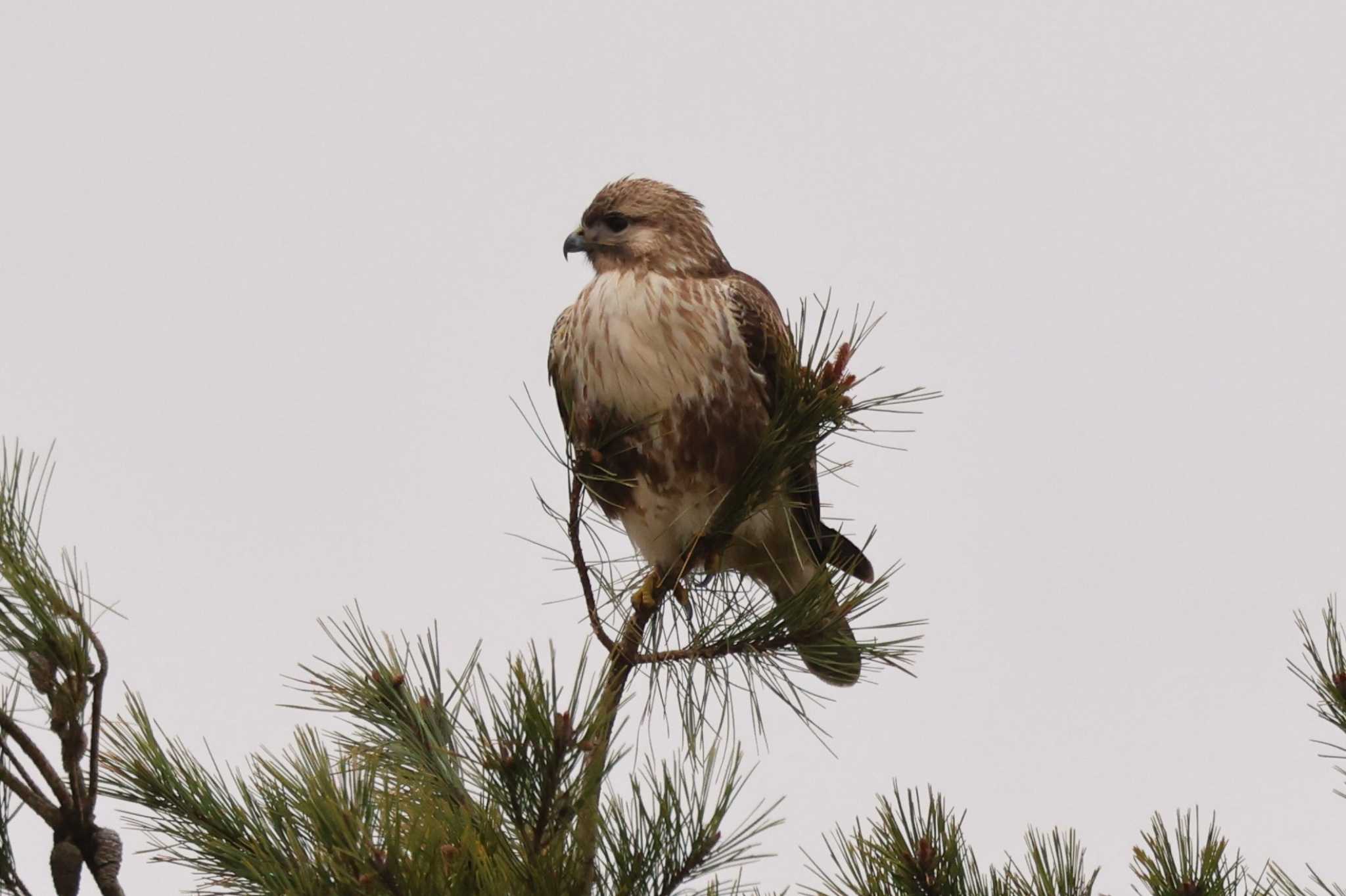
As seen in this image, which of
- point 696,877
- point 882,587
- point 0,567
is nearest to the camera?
point 0,567

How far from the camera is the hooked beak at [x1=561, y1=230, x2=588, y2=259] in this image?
14.5 feet

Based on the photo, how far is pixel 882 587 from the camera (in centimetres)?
300

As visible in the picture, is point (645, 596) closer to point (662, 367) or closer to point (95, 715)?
point (662, 367)

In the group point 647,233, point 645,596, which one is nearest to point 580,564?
point 645,596

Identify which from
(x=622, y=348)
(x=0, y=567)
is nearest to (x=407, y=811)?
(x=0, y=567)

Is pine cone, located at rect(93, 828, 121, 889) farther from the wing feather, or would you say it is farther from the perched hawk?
the wing feather


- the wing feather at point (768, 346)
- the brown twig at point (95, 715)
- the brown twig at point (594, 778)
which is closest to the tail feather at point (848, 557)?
the wing feather at point (768, 346)

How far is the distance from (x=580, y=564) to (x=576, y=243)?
63.9 inches

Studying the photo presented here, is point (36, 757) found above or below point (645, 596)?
below

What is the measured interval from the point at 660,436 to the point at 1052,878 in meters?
1.55

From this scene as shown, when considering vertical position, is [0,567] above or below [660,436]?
below

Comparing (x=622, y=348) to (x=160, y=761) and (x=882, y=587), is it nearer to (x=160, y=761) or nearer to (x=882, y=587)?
(x=882, y=587)

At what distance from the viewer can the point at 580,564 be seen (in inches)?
120

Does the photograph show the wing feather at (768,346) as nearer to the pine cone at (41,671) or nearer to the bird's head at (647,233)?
the bird's head at (647,233)
